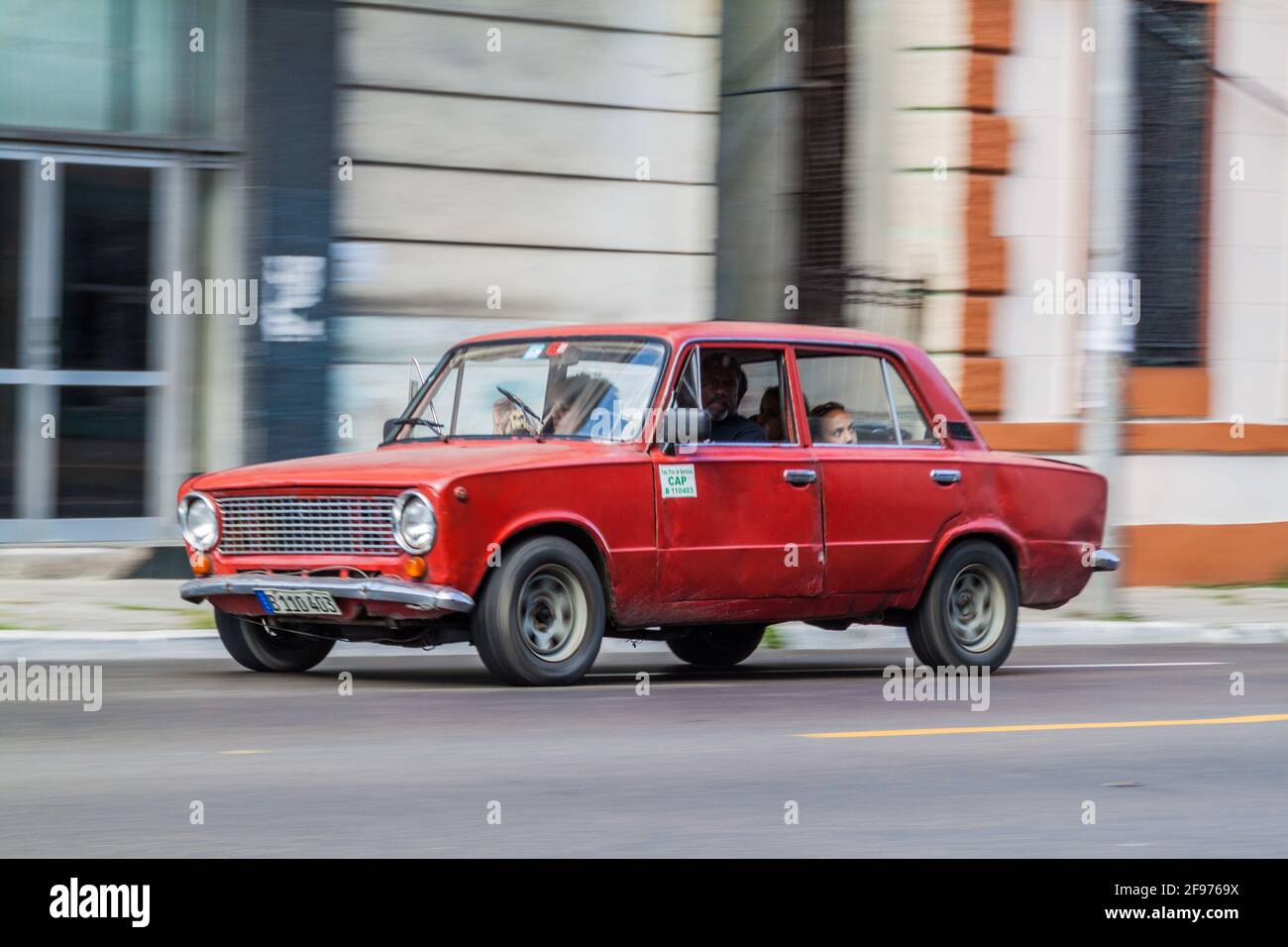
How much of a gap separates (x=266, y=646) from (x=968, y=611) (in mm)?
3586

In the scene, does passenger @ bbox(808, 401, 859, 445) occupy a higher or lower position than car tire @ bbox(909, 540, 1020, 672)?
higher

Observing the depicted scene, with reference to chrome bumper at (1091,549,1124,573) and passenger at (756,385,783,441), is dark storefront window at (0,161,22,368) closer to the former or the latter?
passenger at (756,385,783,441)

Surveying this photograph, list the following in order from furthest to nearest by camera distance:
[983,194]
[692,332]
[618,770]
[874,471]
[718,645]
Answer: [983,194]
[718,645]
[874,471]
[692,332]
[618,770]

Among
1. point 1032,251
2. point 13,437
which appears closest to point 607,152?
point 1032,251

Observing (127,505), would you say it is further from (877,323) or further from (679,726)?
(679,726)

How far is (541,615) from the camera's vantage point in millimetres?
9102

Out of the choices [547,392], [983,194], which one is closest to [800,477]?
[547,392]

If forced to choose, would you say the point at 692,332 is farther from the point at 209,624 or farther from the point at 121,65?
the point at 121,65

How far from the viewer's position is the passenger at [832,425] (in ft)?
33.3

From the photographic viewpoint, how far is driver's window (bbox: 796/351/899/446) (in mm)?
10172

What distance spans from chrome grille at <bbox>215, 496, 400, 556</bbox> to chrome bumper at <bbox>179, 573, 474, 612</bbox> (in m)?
0.15

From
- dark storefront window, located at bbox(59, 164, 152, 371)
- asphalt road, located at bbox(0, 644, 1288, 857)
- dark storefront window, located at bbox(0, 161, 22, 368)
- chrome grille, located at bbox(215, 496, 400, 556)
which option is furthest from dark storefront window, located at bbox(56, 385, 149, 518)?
chrome grille, located at bbox(215, 496, 400, 556)

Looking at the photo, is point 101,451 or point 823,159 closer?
point 101,451

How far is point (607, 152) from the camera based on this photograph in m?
16.0
